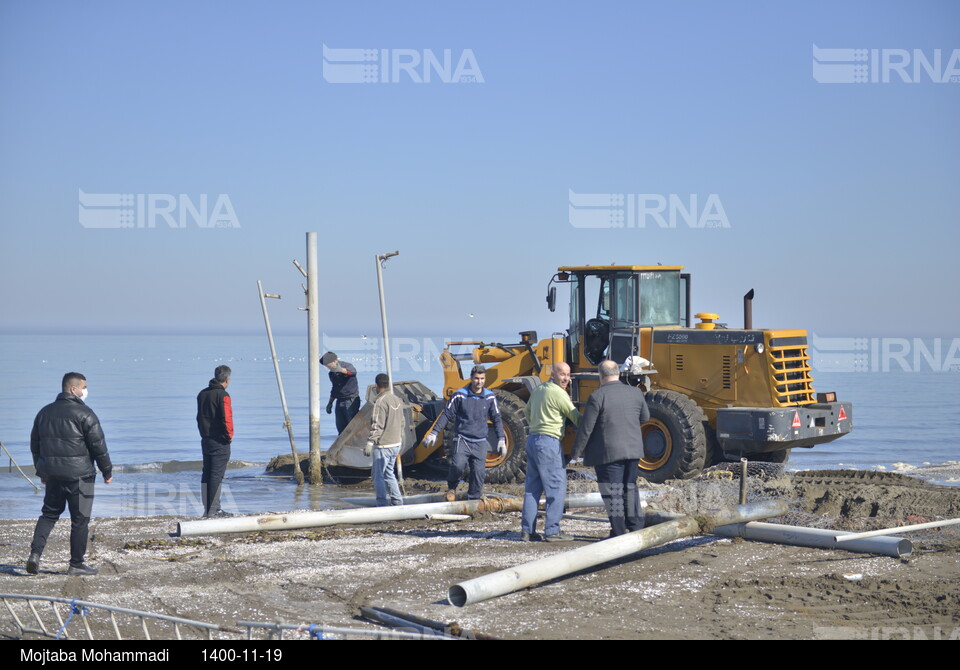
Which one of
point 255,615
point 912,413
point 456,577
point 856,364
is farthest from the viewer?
point 856,364

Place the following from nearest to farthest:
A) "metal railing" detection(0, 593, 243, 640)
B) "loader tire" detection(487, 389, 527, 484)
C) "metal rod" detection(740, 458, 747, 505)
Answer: "metal railing" detection(0, 593, 243, 640) → "metal rod" detection(740, 458, 747, 505) → "loader tire" detection(487, 389, 527, 484)

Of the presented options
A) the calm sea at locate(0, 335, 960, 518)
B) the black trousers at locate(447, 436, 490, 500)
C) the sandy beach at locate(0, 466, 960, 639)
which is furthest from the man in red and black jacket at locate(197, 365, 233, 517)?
the black trousers at locate(447, 436, 490, 500)

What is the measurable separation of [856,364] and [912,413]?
5341 cm

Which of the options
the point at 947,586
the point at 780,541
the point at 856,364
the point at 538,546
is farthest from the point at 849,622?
the point at 856,364

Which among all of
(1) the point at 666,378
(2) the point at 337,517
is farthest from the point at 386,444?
(1) the point at 666,378

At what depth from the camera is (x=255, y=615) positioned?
23.3 feet

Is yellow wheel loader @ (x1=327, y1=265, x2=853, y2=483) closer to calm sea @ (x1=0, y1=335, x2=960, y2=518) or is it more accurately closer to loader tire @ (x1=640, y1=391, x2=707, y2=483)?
loader tire @ (x1=640, y1=391, x2=707, y2=483)

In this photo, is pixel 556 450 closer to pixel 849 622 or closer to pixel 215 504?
pixel 849 622

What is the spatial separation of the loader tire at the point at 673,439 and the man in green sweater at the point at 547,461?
3.92 m

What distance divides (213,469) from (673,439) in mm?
5625

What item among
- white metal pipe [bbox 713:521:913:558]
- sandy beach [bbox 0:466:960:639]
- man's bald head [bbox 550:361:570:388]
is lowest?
sandy beach [bbox 0:466:960:639]

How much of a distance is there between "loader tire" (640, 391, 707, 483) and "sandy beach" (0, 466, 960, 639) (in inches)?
80.1

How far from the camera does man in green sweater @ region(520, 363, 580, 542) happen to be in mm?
9594

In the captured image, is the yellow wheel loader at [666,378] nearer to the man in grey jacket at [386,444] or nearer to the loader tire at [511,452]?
the loader tire at [511,452]
